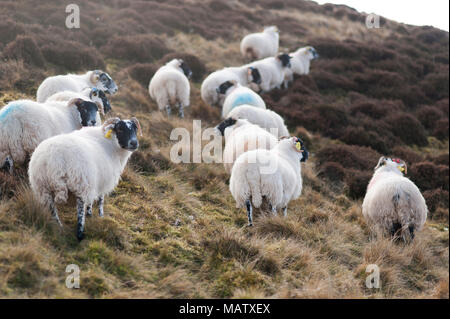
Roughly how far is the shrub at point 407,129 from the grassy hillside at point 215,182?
0.17ft

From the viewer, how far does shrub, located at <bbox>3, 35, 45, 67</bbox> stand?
11094mm

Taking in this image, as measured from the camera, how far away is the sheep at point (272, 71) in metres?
14.6

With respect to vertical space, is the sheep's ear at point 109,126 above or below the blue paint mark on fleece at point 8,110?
below

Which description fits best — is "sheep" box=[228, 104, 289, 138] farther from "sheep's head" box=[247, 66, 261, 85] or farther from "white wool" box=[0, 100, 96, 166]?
"white wool" box=[0, 100, 96, 166]

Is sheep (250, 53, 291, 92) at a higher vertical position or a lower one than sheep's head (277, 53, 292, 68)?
lower

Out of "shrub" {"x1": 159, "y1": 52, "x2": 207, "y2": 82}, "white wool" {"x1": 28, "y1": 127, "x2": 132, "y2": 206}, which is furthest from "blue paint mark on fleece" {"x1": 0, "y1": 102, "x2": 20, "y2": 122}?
"shrub" {"x1": 159, "y1": 52, "x2": 207, "y2": 82}

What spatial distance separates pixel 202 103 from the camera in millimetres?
12312

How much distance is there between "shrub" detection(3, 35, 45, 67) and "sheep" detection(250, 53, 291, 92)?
6.93 metres

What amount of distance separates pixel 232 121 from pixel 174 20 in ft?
40.8

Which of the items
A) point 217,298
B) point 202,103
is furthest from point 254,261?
point 202,103

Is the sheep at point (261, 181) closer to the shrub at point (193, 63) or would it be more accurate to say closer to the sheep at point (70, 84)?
the sheep at point (70, 84)

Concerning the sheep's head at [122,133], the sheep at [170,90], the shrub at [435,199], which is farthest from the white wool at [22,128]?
the shrub at [435,199]

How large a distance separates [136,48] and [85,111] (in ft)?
29.2

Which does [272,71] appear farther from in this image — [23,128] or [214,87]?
[23,128]
